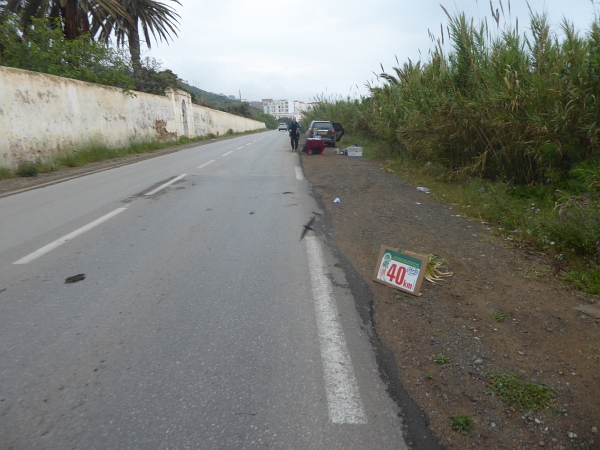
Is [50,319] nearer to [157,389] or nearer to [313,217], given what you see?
[157,389]

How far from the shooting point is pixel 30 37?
17.7m

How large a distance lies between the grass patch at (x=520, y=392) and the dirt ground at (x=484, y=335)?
6 centimetres

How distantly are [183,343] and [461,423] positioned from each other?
1919mm

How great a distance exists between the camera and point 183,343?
10.3 ft

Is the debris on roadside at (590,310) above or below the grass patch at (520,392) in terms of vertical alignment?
below

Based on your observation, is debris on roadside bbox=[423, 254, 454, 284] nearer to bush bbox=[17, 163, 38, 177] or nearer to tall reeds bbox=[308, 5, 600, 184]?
tall reeds bbox=[308, 5, 600, 184]

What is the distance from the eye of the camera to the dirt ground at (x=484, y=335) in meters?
2.34

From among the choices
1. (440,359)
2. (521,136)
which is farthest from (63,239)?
(521,136)

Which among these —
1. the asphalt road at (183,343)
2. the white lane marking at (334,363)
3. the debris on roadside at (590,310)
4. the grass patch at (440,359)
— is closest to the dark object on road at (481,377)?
the grass patch at (440,359)

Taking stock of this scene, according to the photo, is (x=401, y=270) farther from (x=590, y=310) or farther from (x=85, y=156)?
(x=85, y=156)

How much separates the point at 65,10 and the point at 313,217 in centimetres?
2074

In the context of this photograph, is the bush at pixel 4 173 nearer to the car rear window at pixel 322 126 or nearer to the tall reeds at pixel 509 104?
the tall reeds at pixel 509 104

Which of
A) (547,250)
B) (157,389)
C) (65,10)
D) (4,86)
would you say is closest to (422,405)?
(157,389)

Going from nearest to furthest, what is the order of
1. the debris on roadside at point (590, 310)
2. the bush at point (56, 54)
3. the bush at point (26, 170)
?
the debris on roadside at point (590, 310) → the bush at point (26, 170) → the bush at point (56, 54)
